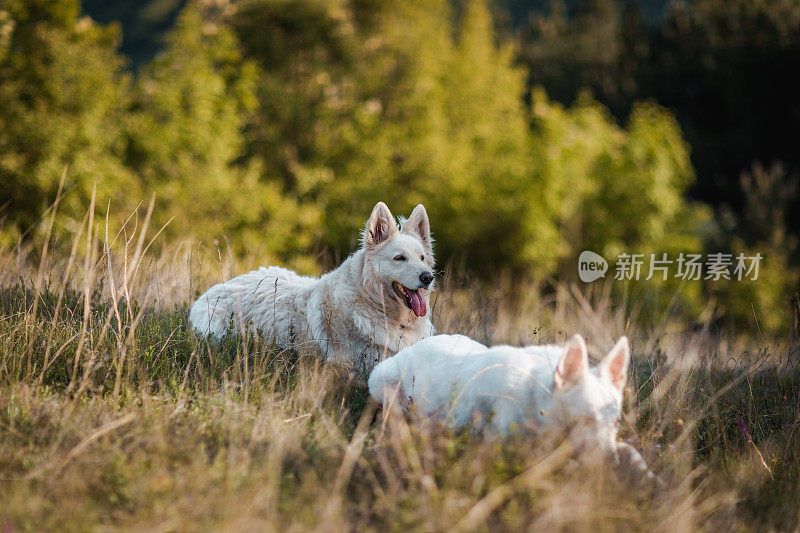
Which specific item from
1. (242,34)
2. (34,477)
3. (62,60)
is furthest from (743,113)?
(34,477)

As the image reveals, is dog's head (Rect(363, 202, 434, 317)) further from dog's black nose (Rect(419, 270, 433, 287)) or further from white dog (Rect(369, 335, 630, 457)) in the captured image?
white dog (Rect(369, 335, 630, 457))

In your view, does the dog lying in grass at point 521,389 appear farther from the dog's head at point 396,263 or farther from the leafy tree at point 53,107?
the leafy tree at point 53,107

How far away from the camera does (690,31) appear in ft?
152

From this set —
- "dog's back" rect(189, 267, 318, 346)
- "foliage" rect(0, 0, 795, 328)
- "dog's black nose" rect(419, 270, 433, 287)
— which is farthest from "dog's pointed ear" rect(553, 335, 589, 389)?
"foliage" rect(0, 0, 795, 328)

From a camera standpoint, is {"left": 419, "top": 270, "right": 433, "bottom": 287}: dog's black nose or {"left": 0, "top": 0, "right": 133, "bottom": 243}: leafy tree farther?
{"left": 0, "top": 0, "right": 133, "bottom": 243}: leafy tree

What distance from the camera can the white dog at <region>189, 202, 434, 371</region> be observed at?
552 cm

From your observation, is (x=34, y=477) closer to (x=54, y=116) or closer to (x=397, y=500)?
(x=397, y=500)

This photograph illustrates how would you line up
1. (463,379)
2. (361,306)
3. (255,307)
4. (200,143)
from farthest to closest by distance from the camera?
(200,143), (255,307), (361,306), (463,379)

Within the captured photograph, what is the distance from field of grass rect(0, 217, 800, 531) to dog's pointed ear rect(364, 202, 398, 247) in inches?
49.4

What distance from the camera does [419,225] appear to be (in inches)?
235

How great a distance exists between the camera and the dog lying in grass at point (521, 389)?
3.37 meters

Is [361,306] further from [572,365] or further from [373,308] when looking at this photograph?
[572,365]

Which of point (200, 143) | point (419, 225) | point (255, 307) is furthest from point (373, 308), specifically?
point (200, 143)

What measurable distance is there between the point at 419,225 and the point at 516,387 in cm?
262
